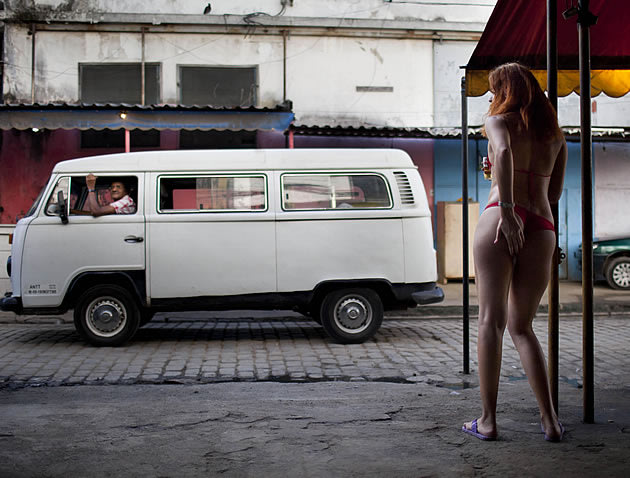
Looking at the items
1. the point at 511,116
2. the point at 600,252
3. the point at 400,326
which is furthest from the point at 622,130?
the point at 511,116

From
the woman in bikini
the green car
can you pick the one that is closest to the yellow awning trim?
the woman in bikini

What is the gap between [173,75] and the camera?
48.6ft

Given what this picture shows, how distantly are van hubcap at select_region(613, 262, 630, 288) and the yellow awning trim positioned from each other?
809cm

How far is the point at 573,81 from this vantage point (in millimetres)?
6465

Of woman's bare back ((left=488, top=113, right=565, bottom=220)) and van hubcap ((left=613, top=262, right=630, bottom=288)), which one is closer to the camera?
woman's bare back ((left=488, top=113, right=565, bottom=220))

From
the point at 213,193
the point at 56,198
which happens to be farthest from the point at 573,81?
the point at 56,198

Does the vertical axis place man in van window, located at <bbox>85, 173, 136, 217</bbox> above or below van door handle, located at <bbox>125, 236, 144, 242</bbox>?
above

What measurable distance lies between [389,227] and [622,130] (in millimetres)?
9917

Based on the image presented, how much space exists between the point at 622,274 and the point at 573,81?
8.57 meters

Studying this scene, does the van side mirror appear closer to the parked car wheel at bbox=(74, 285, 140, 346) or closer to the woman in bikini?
the parked car wheel at bbox=(74, 285, 140, 346)

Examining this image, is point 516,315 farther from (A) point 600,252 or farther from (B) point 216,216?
(A) point 600,252

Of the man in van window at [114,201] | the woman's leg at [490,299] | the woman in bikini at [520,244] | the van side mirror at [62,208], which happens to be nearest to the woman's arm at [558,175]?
the woman in bikini at [520,244]

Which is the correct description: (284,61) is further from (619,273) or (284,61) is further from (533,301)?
(533,301)

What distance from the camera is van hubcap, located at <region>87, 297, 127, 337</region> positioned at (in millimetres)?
7656
